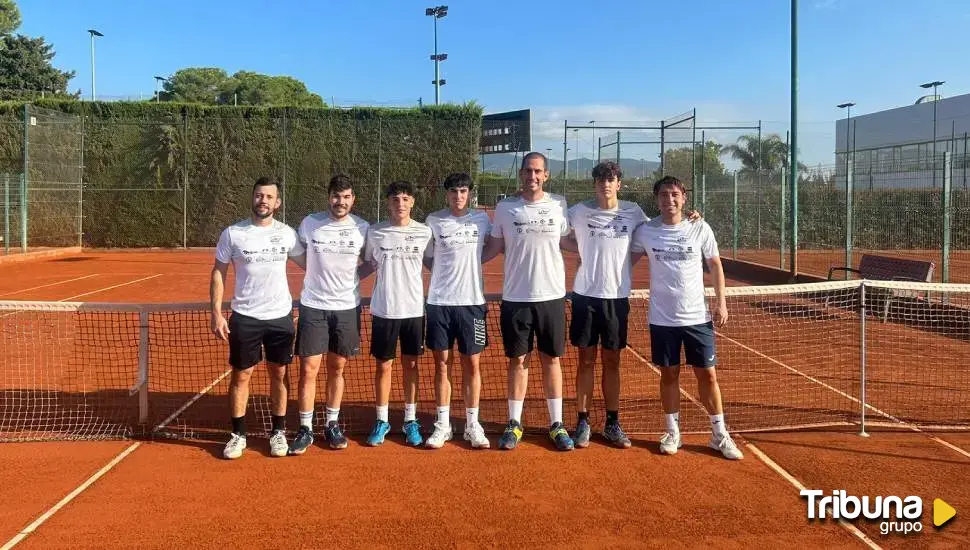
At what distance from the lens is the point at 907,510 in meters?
3.95

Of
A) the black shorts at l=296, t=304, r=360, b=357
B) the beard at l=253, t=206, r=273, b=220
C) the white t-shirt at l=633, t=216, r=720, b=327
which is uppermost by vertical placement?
the beard at l=253, t=206, r=273, b=220

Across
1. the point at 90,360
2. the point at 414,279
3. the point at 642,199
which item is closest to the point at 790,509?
the point at 414,279

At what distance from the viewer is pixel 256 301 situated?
4730 mm

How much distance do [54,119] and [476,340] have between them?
80.6 feet

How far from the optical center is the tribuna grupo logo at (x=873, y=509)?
3.80 metres

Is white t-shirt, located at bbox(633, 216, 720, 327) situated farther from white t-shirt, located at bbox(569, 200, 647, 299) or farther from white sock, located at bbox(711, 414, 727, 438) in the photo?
white sock, located at bbox(711, 414, 727, 438)

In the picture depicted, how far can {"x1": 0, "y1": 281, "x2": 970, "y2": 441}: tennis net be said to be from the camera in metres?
5.48

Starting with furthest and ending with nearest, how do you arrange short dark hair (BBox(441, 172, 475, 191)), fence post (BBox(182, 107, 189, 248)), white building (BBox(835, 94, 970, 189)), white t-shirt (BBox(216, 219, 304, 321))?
white building (BBox(835, 94, 970, 189)) < fence post (BBox(182, 107, 189, 248)) < short dark hair (BBox(441, 172, 475, 191)) < white t-shirt (BBox(216, 219, 304, 321))

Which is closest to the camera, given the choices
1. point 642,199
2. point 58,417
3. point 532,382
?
point 58,417

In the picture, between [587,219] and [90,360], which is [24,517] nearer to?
[587,219]

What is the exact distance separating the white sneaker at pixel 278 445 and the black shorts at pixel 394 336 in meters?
0.87

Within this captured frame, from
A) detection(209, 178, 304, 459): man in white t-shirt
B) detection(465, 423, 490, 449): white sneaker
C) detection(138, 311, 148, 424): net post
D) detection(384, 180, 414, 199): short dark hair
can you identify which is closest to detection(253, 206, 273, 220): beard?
detection(209, 178, 304, 459): man in white t-shirt

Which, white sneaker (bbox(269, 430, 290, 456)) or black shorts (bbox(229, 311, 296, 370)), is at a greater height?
black shorts (bbox(229, 311, 296, 370))

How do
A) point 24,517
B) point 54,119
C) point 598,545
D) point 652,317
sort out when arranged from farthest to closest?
point 54,119 < point 652,317 < point 24,517 < point 598,545
